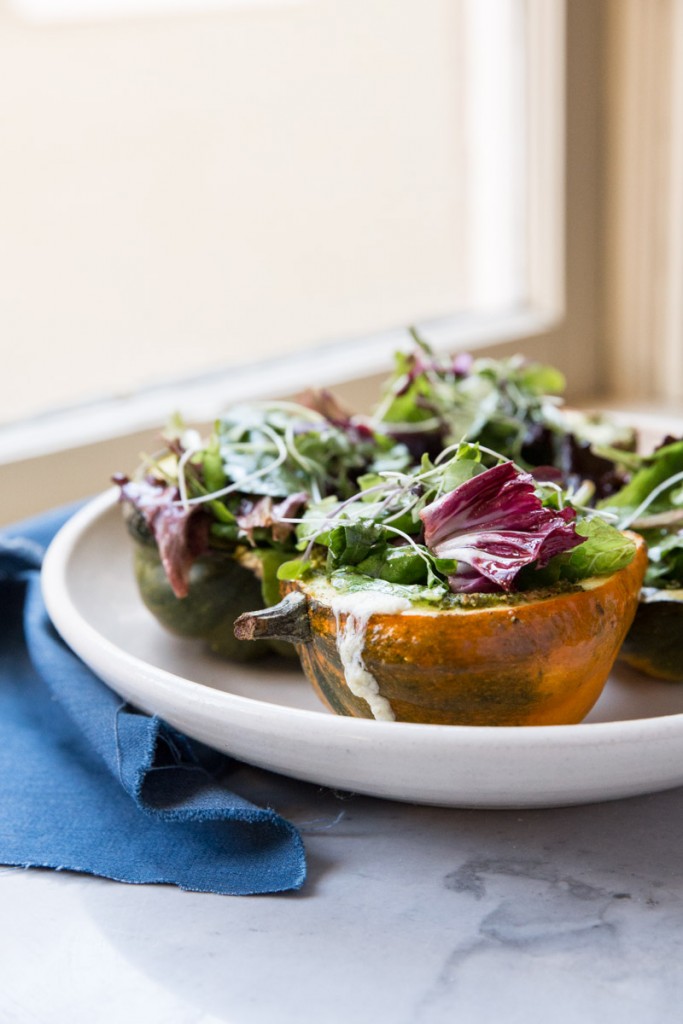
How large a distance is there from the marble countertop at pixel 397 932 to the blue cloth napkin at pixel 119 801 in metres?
0.01

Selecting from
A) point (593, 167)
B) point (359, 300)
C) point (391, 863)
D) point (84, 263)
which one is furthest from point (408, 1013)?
point (593, 167)

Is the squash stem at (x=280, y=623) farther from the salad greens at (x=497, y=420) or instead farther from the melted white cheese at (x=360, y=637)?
the salad greens at (x=497, y=420)

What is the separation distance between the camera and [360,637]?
645 millimetres

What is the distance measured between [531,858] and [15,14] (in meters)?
1.08

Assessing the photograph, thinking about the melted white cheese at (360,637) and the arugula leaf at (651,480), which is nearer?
the melted white cheese at (360,637)

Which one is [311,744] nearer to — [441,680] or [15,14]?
[441,680]

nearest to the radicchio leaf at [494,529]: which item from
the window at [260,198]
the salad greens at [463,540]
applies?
the salad greens at [463,540]

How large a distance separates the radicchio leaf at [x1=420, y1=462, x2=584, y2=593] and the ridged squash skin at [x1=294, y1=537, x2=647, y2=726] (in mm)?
24

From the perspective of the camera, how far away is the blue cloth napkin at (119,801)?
667 mm

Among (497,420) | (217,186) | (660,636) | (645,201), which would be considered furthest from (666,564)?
(645,201)

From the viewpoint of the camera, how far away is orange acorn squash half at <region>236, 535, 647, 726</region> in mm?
634

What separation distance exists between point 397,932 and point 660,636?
300 mm

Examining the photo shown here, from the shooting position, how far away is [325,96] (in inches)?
64.4

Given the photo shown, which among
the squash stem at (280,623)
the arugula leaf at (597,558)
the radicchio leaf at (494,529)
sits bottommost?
the squash stem at (280,623)
